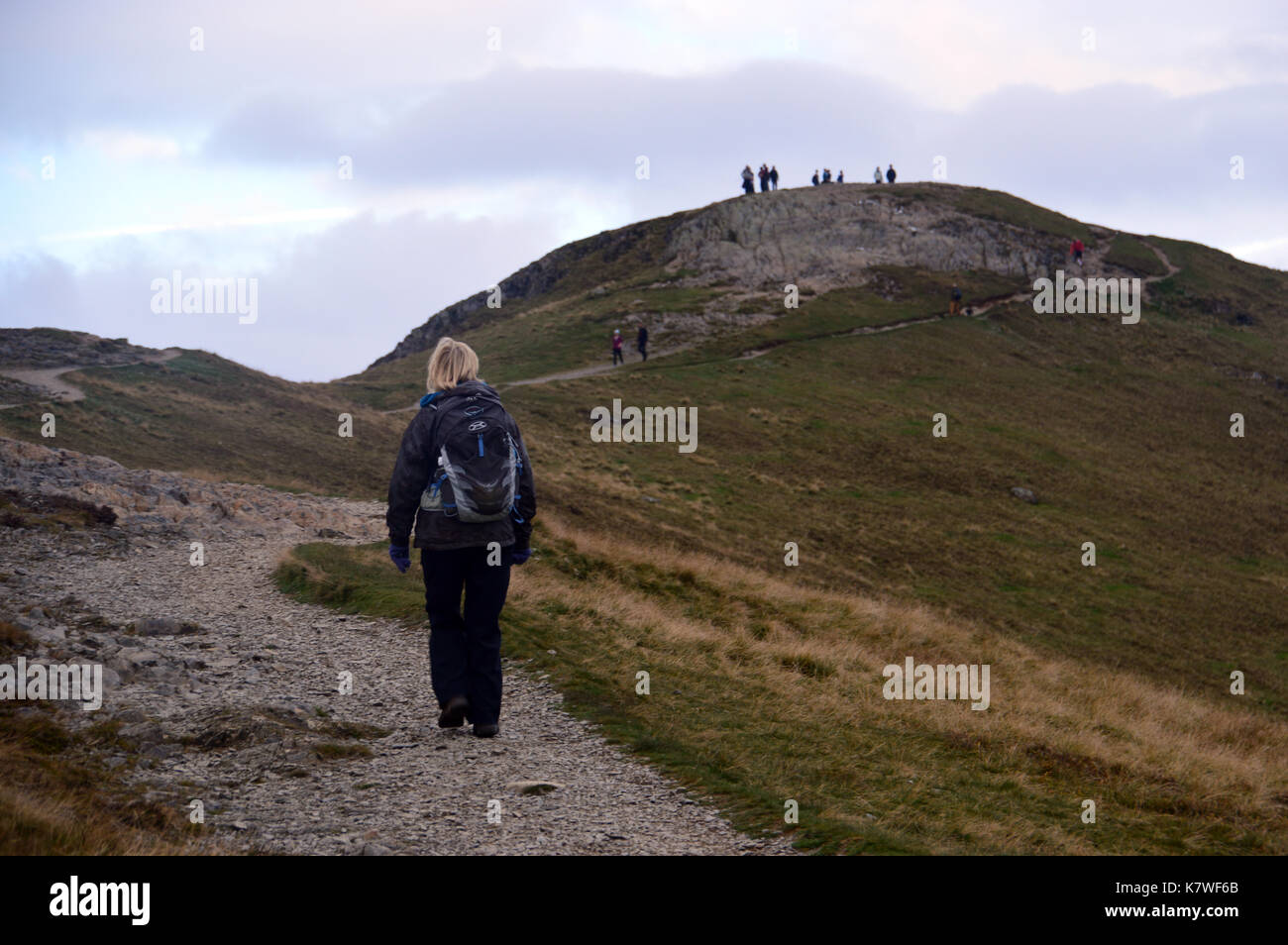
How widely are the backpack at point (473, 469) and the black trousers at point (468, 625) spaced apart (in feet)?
1.44

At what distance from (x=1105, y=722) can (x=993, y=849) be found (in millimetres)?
7965

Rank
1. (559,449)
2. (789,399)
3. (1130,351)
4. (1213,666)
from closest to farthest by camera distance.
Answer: (1213,666) → (559,449) → (789,399) → (1130,351)

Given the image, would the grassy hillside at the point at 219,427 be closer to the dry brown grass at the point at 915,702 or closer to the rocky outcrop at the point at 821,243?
the dry brown grass at the point at 915,702

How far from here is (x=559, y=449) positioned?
37281 mm

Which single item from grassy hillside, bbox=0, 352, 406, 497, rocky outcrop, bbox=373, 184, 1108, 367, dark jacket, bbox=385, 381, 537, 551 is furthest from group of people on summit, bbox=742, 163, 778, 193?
dark jacket, bbox=385, 381, 537, 551

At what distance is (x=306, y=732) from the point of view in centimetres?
834

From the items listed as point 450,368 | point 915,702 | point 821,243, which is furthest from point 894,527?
point 821,243

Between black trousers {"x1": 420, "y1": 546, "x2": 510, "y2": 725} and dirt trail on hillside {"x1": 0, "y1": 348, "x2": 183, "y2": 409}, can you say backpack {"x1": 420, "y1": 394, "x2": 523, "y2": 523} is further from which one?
dirt trail on hillside {"x1": 0, "y1": 348, "x2": 183, "y2": 409}

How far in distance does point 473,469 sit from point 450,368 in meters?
1.02

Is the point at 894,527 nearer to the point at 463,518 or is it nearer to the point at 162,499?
the point at 162,499

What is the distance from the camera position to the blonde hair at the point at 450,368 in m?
8.45

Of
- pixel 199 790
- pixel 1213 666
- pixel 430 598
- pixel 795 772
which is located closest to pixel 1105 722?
pixel 795 772

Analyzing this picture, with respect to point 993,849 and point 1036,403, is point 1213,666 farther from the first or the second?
point 1036,403

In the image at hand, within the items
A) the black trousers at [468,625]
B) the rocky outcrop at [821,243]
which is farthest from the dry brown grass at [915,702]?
the rocky outcrop at [821,243]
